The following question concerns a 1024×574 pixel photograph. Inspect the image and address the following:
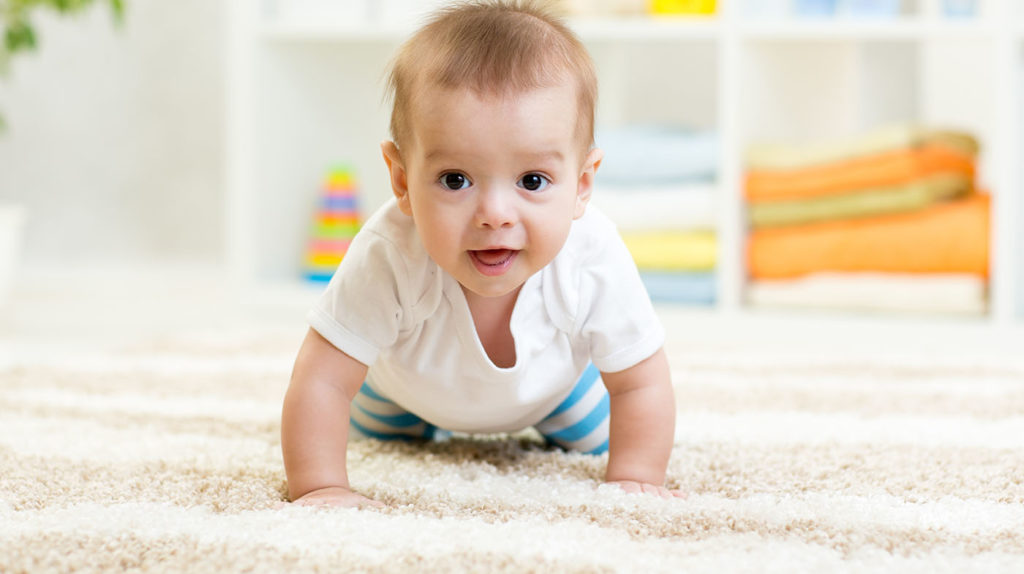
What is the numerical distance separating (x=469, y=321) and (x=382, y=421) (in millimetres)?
186

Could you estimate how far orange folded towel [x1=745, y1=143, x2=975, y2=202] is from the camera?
1.79 meters

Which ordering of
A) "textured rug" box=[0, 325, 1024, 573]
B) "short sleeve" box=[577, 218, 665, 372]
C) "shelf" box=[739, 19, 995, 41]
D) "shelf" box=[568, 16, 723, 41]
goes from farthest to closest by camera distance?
"shelf" box=[568, 16, 723, 41], "shelf" box=[739, 19, 995, 41], "short sleeve" box=[577, 218, 665, 372], "textured rug" box=[0, 325, 1024, 573]

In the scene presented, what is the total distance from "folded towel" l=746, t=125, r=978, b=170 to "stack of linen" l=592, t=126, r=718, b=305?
9 centimetres

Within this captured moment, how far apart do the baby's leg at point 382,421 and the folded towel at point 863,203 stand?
98 cm

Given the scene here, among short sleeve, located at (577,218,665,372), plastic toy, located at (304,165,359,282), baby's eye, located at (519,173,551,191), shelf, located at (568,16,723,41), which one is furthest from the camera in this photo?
plastic toy, located at (304,165,359,282)

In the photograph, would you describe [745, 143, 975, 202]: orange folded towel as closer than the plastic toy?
Yes

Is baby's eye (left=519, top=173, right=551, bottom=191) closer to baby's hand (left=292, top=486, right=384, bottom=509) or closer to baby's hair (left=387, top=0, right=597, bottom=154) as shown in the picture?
baby's hair (left=387, top=0, right=597, bottom=154)

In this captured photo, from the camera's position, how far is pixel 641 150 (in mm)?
1927

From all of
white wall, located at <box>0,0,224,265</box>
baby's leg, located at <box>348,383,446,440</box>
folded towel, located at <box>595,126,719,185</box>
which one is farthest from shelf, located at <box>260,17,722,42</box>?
baby's leg, located at <box>348,383,446,440</box>

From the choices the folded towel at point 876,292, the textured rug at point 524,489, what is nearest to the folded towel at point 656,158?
the folded towel at point 876,292

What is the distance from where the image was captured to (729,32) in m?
1.81

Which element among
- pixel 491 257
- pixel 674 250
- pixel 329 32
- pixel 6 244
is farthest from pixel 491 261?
pixel 6 244

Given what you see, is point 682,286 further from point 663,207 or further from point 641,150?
point 641,150

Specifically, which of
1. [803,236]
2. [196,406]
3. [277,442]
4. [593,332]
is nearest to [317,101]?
[803,236]
